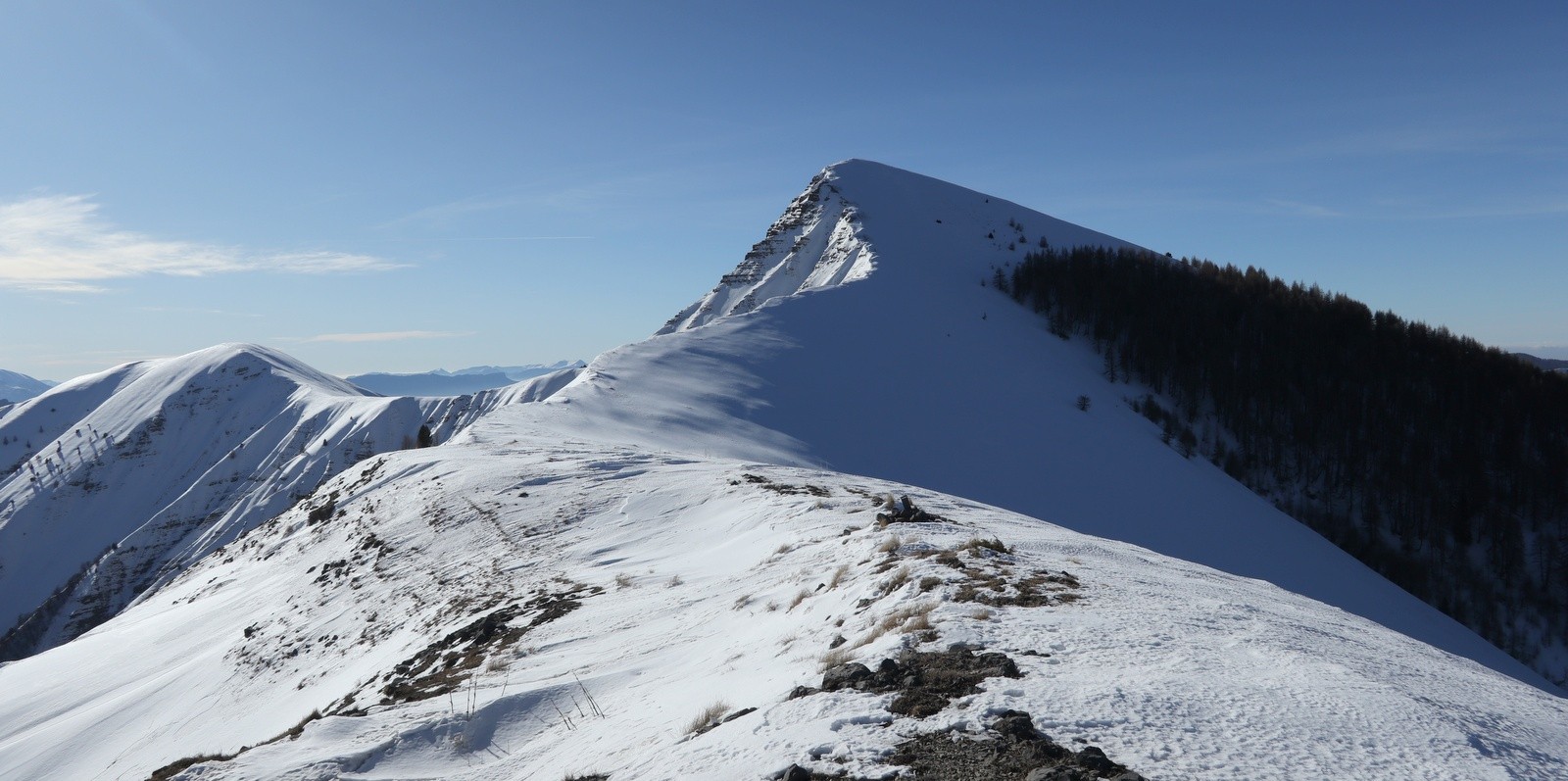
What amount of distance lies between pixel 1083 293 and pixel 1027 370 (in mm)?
13487

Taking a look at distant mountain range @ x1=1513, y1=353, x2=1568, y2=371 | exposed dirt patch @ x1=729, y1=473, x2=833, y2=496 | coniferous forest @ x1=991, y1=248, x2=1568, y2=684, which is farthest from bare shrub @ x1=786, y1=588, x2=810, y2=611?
distant mountain range @ x1=1513, y1=353, x2=1568, y2=371

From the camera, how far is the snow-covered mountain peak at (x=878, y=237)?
174 ft

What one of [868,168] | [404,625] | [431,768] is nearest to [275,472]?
[868,168]

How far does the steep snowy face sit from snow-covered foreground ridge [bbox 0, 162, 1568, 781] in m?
85.8

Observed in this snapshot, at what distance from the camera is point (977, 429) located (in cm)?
3169

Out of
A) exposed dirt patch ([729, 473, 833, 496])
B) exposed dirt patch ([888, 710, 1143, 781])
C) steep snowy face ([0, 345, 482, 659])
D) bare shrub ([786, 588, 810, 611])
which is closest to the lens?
exposed dirt patch ([888, 710, 1143, 781])

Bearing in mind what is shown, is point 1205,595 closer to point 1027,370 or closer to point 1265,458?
point 1027,370

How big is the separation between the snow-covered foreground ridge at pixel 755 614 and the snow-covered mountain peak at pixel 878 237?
17.7 metres

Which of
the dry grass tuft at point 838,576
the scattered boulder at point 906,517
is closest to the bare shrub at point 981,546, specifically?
the dry grass tuft at point 838,576

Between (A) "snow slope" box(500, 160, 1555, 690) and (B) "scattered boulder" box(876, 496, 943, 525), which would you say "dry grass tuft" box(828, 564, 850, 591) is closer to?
(B) "scattered boulder" box(876, 496, 943, 525)

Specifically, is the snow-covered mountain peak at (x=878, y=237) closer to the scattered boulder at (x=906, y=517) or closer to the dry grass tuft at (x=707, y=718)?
the scattered boulder at (x=906, y=517)

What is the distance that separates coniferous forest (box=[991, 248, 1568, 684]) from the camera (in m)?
37.5

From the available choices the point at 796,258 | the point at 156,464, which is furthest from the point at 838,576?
the point at 156,464

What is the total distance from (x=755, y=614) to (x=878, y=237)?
159 feet
